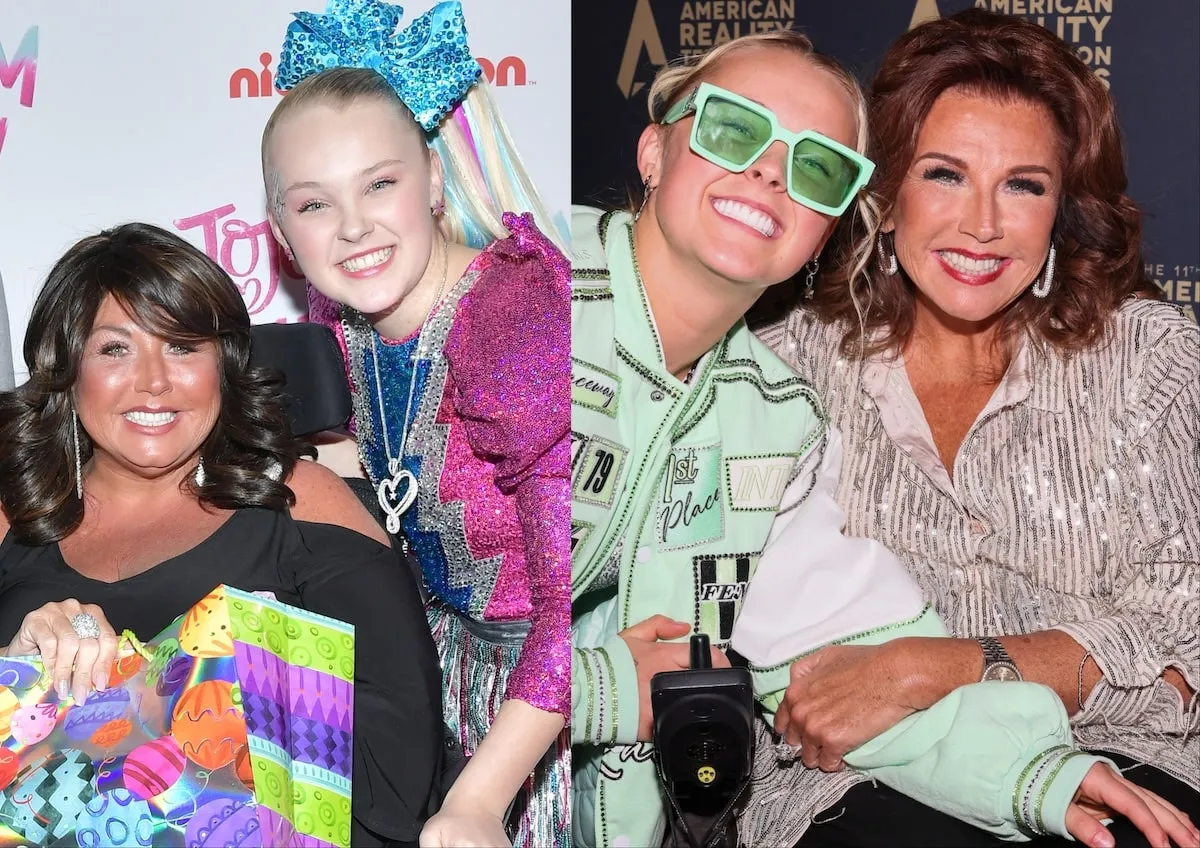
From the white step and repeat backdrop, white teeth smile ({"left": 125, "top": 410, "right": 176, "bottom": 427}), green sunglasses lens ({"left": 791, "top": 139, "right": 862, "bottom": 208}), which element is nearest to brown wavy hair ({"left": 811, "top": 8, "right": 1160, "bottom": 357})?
green sunglasses lens ({"left": 791, "top": 139, "right": 862, "bottom": 208})

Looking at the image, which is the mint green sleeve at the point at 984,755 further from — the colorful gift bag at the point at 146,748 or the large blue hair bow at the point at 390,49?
the large blue hair bow at the point at 390,49

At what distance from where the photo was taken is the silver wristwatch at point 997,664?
1.54m

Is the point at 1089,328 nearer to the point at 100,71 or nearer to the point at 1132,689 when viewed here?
the point at 1132,689

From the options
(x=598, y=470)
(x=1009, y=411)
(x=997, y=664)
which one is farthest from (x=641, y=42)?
(x=997, y=664)

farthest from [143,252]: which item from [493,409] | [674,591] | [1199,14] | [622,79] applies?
[1199,14]

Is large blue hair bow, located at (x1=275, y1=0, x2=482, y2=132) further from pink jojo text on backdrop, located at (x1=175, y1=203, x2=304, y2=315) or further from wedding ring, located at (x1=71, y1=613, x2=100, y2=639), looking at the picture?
wedding ring, located at (x1=71, y1=613, x2=100, y2=639)

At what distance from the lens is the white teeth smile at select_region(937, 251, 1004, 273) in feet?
5.08

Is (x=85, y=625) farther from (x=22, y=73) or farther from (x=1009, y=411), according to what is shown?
(x=1009, y=411)

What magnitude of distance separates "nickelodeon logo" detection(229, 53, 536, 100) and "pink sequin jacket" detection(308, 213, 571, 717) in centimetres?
18

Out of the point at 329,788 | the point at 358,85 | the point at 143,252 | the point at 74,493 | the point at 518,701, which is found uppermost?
the point at 358,85

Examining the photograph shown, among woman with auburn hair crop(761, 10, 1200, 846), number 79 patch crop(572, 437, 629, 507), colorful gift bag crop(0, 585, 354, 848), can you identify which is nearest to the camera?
colorful gift bag crop(0, 585, 354, 848)

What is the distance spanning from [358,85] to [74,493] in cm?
55

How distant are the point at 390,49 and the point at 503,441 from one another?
429mm

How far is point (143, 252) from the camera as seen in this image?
4.53 feet
